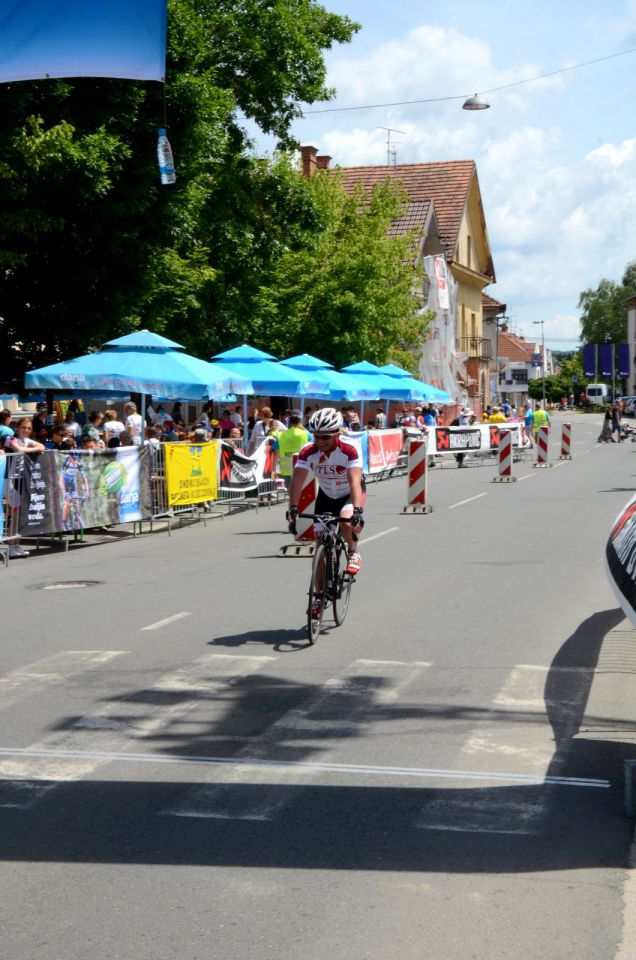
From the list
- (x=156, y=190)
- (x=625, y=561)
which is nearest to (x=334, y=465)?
(x=625, y=561)

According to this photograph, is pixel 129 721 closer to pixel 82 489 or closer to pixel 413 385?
pixel 82 489

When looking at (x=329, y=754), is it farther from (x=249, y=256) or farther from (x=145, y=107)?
(x=249, y=256)

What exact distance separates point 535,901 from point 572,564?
10.3 metres

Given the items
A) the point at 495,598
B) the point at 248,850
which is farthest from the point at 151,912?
the point at 495,598

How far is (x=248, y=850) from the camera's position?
16.8 ft

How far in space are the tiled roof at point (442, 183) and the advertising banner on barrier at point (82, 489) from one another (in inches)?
1877

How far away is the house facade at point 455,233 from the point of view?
60.1 m

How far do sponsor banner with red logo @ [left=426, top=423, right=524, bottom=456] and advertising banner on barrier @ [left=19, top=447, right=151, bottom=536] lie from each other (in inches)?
770

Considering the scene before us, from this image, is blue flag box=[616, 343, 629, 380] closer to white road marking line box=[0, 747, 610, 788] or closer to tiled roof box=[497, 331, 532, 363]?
tiled roof box=[497, 331, 532, 363]

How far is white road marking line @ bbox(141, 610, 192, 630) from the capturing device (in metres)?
10.8

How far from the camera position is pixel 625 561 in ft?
21.9

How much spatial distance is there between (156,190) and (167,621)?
15924 mm

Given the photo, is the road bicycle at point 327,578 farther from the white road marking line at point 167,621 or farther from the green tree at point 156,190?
the green tree at point 156,190

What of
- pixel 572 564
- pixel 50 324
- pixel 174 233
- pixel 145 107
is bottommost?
pixel 572 564
